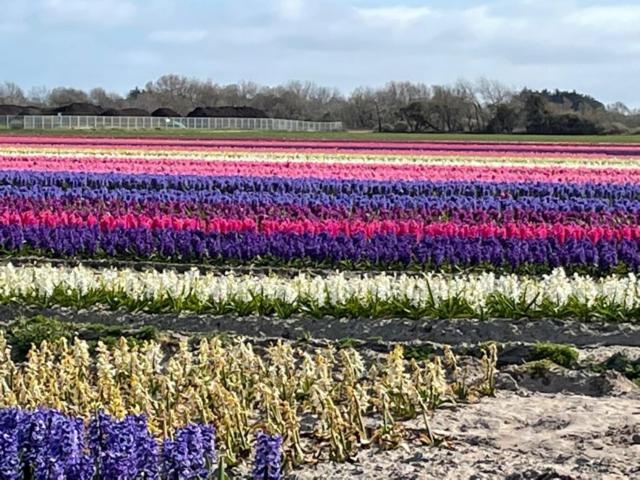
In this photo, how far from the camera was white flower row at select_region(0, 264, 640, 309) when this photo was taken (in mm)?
10531

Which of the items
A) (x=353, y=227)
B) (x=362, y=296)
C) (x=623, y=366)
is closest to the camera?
(x=623, y=366)

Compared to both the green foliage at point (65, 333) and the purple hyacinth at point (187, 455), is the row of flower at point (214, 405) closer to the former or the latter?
the purple hyacinth at point (187, 455)

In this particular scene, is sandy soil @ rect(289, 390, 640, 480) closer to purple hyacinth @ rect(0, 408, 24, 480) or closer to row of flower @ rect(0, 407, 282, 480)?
row of flower @ rect(0, 407, 282, 480)

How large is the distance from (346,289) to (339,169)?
44.4 ft

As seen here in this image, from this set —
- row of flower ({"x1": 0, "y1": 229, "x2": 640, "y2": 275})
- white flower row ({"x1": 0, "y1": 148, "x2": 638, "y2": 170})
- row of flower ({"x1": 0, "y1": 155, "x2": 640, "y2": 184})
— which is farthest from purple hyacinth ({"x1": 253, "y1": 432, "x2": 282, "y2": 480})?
white flower row ({"x1": 0, "y1": 148, "x2": 638, "y2": 170})

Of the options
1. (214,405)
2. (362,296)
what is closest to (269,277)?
(362,296)

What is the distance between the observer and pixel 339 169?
2411 centimetres

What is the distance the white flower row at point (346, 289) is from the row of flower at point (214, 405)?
240 cm

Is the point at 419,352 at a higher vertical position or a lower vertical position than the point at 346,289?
lower

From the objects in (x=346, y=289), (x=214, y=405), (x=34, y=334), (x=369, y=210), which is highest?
(x=369, y=210)

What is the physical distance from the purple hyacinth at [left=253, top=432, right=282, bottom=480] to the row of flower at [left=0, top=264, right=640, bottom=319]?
16.4ft

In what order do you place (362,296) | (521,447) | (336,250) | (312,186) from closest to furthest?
(521,447)
(362,296)
(336,250)
(312,186)

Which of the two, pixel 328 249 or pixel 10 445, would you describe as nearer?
pixel 10 445

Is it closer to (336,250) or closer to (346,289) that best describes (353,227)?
(336,250)
